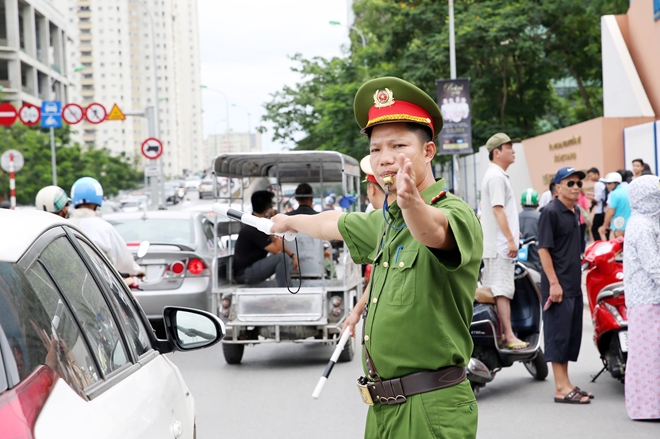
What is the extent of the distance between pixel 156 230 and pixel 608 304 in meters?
6.14

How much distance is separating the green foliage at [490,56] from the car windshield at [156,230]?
22.6 meters

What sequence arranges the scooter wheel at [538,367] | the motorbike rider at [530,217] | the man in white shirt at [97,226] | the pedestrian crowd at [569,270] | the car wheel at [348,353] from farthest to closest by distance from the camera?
the motorbike rider at [530,217], the car wheel at [348,353], the scooter wheel at [538,367], the man in white shirt at [97,226], the pedestrian crowd at [569,270]

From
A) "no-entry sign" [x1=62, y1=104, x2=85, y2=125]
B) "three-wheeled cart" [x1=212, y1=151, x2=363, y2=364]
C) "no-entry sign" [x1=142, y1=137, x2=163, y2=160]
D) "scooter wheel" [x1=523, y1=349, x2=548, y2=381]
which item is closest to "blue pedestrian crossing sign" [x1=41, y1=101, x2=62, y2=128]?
"no-entry sign" [x1=62, y1=104, x2=85, y2=125]

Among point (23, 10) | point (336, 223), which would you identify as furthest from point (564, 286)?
point (23, 10)

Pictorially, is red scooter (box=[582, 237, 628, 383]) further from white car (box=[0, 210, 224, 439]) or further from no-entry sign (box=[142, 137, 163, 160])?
no-entry sign (box=[142, 137, 163, 160])

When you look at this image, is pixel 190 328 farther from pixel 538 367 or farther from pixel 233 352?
pixel 233 352

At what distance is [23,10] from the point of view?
68.7 metres

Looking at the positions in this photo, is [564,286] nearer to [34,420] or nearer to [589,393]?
[589,393]

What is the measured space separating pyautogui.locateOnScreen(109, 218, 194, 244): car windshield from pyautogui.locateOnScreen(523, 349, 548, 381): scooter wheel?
477 cm

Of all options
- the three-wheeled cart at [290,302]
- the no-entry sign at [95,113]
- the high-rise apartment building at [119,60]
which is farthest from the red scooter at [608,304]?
the high-rise apartment building at [119,60]

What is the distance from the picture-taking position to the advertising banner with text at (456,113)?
25.6 metres

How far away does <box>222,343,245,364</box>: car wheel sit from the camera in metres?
9.73

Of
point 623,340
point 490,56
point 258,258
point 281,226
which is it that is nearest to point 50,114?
point 490,56

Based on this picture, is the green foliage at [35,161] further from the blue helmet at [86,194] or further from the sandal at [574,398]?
the sandal at [574,398]
